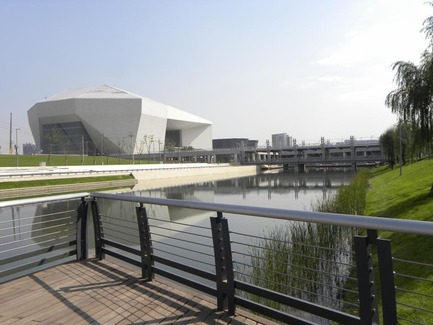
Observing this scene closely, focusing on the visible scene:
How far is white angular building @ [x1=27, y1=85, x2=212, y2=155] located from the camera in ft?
306

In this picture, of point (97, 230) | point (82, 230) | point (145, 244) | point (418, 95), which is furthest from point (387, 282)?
point (418, 95)

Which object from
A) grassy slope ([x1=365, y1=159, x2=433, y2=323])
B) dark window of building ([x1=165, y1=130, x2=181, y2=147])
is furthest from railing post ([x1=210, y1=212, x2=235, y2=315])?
dark window of building ([x1=165, y1=130, x2=181, y2=147])

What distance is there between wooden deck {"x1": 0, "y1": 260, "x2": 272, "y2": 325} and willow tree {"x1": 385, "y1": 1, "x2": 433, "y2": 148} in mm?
11060

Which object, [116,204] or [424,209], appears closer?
[424,209]

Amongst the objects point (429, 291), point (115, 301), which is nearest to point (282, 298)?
point (115, 301)

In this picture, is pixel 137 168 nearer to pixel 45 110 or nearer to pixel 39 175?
pixel 39 175

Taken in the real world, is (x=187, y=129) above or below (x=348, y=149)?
above

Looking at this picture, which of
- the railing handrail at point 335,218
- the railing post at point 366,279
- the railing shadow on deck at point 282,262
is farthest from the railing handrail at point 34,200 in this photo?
the railing post at point 366,279

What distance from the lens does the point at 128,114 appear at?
3836 inches

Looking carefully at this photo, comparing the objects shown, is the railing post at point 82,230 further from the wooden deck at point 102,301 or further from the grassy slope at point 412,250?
the grassy slope at point 412,250

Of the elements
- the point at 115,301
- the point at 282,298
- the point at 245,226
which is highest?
the point at 282,298

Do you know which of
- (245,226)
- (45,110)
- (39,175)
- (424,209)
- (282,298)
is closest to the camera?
(282,298)

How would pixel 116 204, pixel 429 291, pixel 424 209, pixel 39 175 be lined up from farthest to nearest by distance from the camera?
pixel 39 175, pixel 116 204, pixel 424 209, pixel 429 291

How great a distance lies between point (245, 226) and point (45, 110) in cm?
9610
